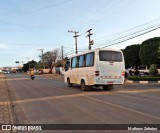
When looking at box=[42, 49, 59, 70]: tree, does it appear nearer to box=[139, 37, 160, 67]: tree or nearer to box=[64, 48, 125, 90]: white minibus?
box=[139, 37, 160, 67]: tree

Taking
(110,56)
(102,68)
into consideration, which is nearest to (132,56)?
(110,56)

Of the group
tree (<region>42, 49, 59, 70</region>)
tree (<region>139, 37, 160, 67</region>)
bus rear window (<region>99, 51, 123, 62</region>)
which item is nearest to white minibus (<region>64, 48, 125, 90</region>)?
bus rear window (<region>99, 51, 123, 62</region>)

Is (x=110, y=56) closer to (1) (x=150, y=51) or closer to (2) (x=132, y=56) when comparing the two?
(1) (x=150, y=51)

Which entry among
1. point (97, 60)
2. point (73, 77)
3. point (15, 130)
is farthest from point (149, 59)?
point (15, 130)

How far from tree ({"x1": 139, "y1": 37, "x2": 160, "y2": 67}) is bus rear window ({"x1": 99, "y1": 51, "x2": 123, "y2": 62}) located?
98.8 ft

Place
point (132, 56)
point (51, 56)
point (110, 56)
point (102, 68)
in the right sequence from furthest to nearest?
point (51, 56), point (132, 56), point (110, 56), point (102, 68)

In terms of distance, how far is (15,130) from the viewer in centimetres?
751

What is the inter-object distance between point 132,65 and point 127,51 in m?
3.53

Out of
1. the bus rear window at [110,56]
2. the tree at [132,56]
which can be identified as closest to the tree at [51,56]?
the tree at [132,56]

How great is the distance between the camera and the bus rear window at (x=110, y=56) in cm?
1841

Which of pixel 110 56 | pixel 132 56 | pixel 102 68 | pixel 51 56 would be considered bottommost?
pixel 102 68

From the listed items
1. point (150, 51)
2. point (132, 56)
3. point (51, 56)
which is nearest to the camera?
point (150, 51)

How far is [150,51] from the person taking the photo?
49.0 meters

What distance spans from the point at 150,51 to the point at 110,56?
3214cm
